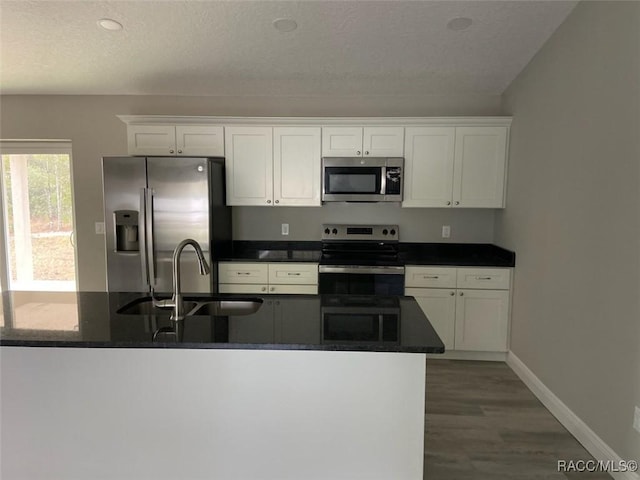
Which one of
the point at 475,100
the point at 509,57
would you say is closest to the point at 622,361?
the point at 509,57

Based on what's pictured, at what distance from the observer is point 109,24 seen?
2826 mm

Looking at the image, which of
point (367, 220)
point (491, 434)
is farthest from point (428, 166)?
point (491, 434)

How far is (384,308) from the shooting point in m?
1.89

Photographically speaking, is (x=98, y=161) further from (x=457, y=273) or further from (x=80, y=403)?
(x=457, y=273)

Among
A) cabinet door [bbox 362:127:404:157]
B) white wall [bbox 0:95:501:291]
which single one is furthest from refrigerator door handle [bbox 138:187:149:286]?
cabinet door [bbox 362:127:404:157]

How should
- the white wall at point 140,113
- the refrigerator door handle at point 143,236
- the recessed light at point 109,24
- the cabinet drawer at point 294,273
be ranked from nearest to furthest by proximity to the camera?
the recessed light at point 109,24
the refrigerator door handle at point 143,236
the cabinet drawer at point 294,273
the white wall at point 140,113

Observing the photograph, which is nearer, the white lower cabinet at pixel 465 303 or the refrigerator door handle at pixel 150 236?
the refrigerator door handle at pixel 150 236

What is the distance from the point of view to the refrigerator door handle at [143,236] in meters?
3.22

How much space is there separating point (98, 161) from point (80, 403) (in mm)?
3101

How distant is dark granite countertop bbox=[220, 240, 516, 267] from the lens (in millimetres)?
3449

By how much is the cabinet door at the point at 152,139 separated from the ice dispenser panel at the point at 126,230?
2.27 ft

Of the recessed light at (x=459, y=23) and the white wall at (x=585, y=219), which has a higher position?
the recessed light at (x=459, y=23)

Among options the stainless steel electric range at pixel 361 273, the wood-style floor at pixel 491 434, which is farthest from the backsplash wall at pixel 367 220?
the wood-style floor at pixel 491 434

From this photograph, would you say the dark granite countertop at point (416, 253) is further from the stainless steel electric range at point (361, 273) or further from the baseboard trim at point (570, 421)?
the baseboard trim at point (570, 421)
